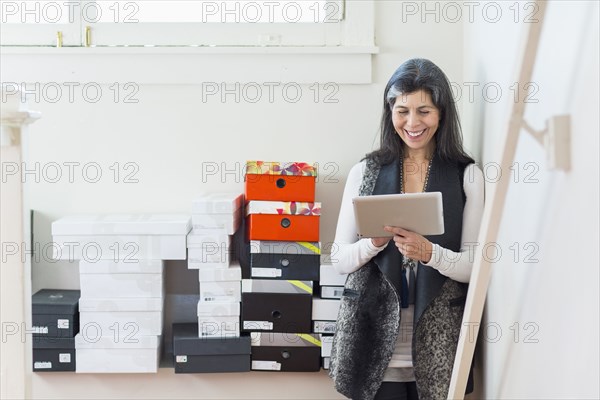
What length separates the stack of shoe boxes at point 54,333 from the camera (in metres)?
2.26

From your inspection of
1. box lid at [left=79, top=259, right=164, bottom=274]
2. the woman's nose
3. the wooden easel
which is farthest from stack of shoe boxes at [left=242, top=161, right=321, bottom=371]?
the wooden easel

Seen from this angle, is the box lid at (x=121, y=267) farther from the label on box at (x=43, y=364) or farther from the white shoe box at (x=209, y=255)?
the label on box at (x=43, y=364)

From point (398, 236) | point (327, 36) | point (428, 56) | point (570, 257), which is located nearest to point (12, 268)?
point (398, 236)

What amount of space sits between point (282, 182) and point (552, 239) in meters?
0.94

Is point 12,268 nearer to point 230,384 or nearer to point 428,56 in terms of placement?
point 230,384

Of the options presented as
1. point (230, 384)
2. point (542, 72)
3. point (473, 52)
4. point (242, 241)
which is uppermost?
point (473, 52)

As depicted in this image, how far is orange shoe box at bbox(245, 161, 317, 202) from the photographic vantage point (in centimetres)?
224

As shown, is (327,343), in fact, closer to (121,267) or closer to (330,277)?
(330,277)

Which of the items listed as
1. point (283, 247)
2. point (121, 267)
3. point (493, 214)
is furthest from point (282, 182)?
point (493, 214)

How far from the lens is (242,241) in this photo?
2.44 metres

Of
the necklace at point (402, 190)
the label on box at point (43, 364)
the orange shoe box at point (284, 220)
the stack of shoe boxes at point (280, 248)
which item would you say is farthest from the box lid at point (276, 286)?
the label on box at point (43, 364)

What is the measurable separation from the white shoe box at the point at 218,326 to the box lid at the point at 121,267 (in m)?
0.19

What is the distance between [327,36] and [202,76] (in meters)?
0.39

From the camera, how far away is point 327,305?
2268 mm
